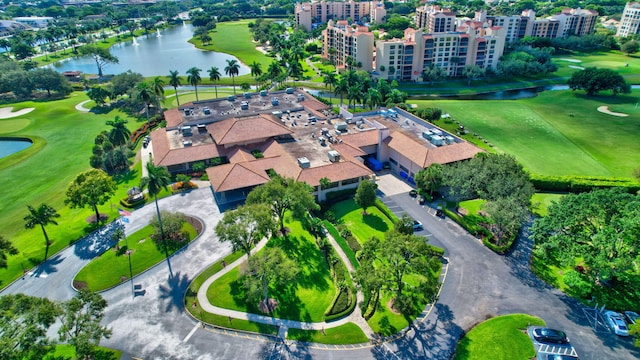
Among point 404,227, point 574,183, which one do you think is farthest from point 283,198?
point 574,183

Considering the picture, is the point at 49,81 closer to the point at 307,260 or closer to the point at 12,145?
the point at 12,145

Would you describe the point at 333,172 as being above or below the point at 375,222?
above

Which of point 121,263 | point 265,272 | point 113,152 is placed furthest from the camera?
point 113,152

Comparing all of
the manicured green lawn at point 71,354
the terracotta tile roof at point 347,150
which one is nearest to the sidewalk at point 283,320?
the manicured green lawn at point 71,354

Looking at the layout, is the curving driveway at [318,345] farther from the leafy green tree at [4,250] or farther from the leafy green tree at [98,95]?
the leafy green tree at [98,95]

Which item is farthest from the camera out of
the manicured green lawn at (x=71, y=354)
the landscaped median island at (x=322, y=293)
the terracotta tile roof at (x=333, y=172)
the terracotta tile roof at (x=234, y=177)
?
the terracotta tile roof at (x=333, y=172)
